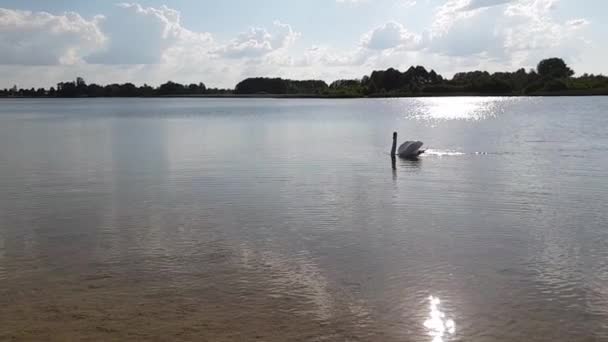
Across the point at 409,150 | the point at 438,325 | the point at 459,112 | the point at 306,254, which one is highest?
the point at 459,112

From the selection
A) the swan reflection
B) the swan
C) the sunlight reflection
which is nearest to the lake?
the swan reflection

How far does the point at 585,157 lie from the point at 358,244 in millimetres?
19591

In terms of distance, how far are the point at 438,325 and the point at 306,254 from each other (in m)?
3.99

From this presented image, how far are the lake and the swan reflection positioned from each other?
0.08 ft

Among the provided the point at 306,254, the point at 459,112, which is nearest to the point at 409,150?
the point at 306,254

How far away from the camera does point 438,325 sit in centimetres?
859

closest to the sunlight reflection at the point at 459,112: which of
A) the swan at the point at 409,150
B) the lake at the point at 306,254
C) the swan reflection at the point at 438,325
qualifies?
the swan at the point at 409,150

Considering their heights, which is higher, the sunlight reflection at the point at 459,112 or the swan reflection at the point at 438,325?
the sunlight reflection at the point at 459,112

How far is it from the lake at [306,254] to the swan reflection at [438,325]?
0.08 feet

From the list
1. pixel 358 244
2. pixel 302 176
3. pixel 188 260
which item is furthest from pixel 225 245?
pixel 302 176

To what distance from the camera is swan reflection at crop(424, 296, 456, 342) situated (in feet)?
27.2

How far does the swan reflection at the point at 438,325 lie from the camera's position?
829cm

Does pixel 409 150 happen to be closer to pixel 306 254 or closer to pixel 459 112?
pixel 306 254

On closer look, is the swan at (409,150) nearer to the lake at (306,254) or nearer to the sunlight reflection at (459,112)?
the lake at (306,254)
